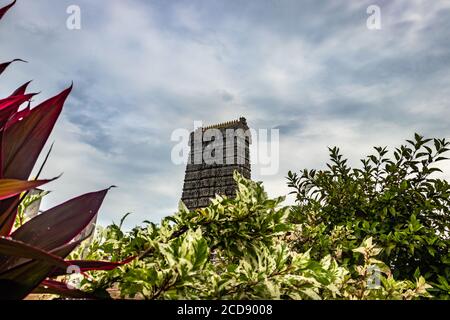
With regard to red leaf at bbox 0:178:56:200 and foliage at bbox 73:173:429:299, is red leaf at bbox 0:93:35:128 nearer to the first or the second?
red leaf at bbox 0:178:56:200

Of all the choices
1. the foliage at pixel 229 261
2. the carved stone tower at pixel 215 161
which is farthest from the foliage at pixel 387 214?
the carved stone tower at pixel 215 161

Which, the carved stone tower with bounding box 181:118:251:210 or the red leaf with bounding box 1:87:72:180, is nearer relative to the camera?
the red leaf with bounding box 1:87:72:180

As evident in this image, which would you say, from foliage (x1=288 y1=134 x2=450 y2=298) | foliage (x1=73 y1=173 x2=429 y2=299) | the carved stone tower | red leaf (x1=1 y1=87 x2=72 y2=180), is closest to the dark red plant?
red leaf (x1=1 y1=87 x2=72 y2=180)

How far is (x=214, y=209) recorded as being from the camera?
1446 millimetres

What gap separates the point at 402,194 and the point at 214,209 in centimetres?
224

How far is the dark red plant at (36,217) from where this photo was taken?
108 cm

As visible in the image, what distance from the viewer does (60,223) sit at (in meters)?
1.21

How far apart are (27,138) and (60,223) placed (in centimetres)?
31

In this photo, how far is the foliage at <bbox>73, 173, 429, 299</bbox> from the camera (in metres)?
1.13

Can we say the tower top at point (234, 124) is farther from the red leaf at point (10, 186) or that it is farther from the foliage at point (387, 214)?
the red leaf at point (10, 186)

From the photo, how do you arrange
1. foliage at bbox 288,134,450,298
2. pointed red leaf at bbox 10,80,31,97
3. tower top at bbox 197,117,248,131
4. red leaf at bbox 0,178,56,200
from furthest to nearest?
tower top at bbox 197,117,248,131 < foliage at bbox 288,134,450,298 < pointed red leaf at bbox 10,80,31,97 < red leaf at bbox 0,178,56,200

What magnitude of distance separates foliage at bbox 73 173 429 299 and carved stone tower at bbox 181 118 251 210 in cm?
1345

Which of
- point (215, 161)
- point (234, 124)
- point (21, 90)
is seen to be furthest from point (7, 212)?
point (215, 161)
